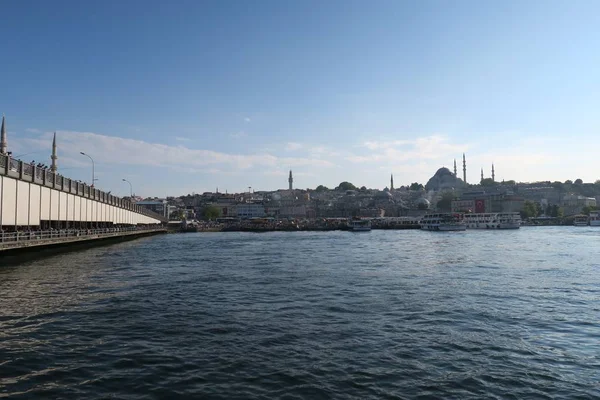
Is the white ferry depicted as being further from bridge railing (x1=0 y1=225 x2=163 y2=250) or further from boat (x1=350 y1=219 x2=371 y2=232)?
bridge railing (x1=0 y1=225 x2=163 y2=250)

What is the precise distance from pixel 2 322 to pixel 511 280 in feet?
84.9

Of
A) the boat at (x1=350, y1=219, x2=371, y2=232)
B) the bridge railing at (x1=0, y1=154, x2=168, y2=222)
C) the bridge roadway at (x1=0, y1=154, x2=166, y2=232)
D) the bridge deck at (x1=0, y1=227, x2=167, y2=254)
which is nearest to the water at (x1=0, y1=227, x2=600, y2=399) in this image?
the bridge deck at (x1=0, y1=227, x2=167, y2=254)

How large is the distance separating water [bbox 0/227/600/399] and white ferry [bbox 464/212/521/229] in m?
127

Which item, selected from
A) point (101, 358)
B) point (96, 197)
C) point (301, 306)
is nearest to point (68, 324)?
point (101, 358)

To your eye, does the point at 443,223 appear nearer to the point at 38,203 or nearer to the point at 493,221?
the point at 493,221

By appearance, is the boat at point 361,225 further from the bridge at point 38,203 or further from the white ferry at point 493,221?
the bridge at point 38,203

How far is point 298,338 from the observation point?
538 inches

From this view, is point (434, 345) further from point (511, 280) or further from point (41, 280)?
point (41, 280)

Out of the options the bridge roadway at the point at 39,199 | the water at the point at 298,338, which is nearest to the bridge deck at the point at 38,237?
the bridge roadway at the point at 39,199

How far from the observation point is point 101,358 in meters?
11.6

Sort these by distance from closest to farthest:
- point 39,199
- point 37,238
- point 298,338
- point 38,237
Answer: point 298,338 → point 37,238 → point 38,237 → point 39,199

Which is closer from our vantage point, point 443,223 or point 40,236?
point 40,236

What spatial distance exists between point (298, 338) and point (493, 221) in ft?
492

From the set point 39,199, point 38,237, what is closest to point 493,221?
point 39,199
